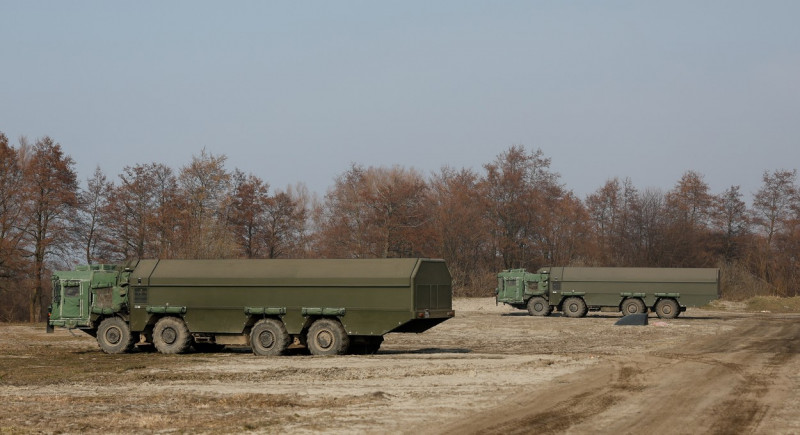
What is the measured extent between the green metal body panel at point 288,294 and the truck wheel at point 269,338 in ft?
0.75

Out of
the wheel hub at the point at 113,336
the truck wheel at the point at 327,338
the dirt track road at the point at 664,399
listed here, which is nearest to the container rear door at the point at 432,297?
the truck wheel at the point at 327,338

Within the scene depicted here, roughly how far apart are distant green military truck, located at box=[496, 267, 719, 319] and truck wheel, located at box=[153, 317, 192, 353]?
26371 mm

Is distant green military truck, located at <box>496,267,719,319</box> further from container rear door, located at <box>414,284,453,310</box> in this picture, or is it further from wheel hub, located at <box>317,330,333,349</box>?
wheel hub, located at <box>317,330,333,349</box>

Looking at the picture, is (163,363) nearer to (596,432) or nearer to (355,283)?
(355,283)

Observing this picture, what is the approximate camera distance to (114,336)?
27.5 metres

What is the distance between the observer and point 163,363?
2395 centimetres

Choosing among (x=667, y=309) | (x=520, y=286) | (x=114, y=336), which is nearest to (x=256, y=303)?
(x=114, y=336)

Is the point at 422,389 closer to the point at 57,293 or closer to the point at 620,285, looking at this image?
the point at 57,293

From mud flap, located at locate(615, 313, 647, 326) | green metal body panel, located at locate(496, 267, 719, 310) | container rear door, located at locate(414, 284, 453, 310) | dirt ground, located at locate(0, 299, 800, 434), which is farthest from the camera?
green metal body panel, located at locate(496, 267, 719, 310)

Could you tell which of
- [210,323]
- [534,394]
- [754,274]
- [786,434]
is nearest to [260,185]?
[754,274]

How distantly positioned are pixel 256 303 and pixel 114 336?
4909 millimetres

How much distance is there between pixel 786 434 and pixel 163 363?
16245mm

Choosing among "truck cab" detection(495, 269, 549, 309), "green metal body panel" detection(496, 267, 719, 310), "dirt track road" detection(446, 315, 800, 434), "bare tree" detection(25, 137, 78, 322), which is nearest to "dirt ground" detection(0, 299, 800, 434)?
"dirt track road" detection(446, 315, 800, 434)

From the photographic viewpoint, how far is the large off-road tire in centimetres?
4944
